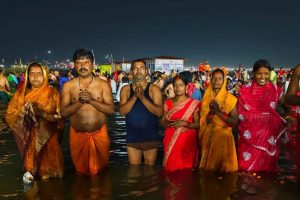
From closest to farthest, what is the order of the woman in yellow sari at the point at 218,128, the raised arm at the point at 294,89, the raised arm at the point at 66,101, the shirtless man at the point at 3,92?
the raised arm at the point at 294,89
the raised arm at the point at 66,101
the woman in yellow sari at the point at 218,128
the shirtless man at the point at 3,92

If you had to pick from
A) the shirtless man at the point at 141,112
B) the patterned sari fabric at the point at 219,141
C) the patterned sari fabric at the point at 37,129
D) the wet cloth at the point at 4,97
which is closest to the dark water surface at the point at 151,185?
the patterned sari fabric at the point at 219,141

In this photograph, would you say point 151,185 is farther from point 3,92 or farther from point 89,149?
point 3,92

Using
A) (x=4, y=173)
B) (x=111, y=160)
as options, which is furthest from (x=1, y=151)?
(x=111, y=160)

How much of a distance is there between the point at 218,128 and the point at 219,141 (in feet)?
0.66

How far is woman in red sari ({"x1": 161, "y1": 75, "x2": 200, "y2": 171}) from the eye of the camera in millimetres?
5695

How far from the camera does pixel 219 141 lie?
18.7 ft

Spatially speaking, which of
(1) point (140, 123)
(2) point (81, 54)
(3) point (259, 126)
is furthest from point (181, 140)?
(2) point (81, 54)

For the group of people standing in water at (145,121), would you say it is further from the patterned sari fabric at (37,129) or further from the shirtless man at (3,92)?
the shirtless man at (3,92)

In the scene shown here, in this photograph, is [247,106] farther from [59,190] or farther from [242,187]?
[59,190]

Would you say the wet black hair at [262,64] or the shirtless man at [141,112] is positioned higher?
the wet black hair at [262,64]

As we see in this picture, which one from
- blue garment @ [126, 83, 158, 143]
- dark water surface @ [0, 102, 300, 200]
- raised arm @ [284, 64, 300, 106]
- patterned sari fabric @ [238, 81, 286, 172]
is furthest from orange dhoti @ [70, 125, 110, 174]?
raised arm @ [284, 64, 300, 106]

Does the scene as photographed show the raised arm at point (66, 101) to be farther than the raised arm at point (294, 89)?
Yes

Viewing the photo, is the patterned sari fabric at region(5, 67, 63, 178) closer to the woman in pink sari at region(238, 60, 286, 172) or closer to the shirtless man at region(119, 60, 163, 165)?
the shirtless man at region(119, 60, 163, 165)

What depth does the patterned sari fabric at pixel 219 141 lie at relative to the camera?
5711 mm
